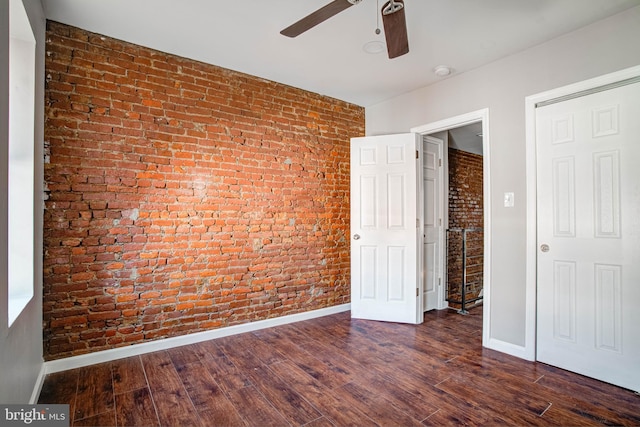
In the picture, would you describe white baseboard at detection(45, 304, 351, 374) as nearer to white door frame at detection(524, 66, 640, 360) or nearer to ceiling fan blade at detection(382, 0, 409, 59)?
white door frame at detection(524, 66, 640, 360)

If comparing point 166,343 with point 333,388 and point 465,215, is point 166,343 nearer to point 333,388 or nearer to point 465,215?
point 333,388

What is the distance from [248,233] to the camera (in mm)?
3316

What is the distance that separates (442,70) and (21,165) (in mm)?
3378

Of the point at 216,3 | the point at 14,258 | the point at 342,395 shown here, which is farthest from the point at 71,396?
the point at 216,3

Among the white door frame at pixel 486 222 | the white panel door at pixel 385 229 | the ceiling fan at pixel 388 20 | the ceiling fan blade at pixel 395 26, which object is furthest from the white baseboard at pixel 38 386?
the white door frame at pixel 486 222

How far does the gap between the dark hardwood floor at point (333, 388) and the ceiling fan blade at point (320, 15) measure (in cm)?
225

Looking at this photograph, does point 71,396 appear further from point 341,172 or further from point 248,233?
point 341,172

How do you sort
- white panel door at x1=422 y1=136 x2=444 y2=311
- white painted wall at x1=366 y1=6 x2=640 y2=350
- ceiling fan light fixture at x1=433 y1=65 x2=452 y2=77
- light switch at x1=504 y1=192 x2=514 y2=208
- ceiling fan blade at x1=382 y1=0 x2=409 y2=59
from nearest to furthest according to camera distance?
ceiling fan blade at x1=382 y1=0 x2=409 y2=59 → white painted wall at x1=366 y1=6 x2=640 y2=350 → light switch at x1=504 y1=192 x2=514 y2=208 → ceiling fan light fixture at x1=433 y1=65 x2=452 y2=77 → white panel door at x1=422 y1=136 x2=444 y2=311

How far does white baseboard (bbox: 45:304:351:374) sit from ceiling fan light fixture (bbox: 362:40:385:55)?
9.06ft

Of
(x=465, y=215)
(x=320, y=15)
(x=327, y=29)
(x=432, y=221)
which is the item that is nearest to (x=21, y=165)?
(x=320, y=15)

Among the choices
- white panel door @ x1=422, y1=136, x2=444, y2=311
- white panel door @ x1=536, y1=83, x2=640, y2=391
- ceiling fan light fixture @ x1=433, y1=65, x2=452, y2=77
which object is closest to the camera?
white panel door @ x1=536, y1=83, x2=640, y2=391

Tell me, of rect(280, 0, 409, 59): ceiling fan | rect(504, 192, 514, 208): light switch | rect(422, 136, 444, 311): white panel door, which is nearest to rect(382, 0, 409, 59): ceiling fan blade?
rect(280, 0, 409, 59): ceiling fan

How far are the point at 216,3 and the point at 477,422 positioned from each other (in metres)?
3.09

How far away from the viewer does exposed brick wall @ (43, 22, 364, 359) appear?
247cm
